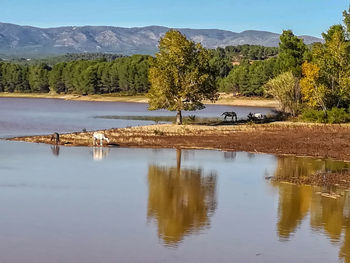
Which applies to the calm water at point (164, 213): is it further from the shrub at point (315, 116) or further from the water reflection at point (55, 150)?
the shrub at point (315, 116)

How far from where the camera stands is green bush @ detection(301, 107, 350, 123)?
58906 mm

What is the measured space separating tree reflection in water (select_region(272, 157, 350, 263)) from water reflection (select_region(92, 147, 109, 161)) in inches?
440

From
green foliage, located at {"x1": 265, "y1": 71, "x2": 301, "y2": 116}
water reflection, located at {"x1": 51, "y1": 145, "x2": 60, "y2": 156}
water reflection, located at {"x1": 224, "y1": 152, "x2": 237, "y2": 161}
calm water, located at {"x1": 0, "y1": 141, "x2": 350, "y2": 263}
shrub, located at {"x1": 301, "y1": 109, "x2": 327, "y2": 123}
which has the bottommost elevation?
calm water, located at {"x1": 0, "y1": 141, "x2": 350, "y2": 263}

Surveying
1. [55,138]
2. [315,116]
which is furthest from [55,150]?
[315,116]

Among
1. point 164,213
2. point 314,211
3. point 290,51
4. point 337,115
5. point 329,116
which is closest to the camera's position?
point 164,213

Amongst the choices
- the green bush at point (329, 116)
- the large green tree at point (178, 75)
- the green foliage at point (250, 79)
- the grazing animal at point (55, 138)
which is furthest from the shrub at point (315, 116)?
the green foliage at point (250, 79)

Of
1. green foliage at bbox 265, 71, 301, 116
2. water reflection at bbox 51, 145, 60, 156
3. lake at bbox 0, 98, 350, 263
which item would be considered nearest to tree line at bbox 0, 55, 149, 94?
green foliage at bbox 265, 71, 301, 116

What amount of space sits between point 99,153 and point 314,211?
18771mm

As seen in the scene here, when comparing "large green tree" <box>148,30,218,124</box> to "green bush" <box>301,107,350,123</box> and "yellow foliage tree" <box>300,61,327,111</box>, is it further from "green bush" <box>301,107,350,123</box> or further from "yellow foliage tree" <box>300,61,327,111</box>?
"green bush" <box>301,107,350,123</box>

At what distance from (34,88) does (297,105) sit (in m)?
121

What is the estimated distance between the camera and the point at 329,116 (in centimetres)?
5947

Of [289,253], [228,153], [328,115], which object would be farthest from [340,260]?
[328,115]

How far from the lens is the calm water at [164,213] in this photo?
56.9 ft

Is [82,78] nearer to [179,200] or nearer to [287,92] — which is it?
[287,92]
